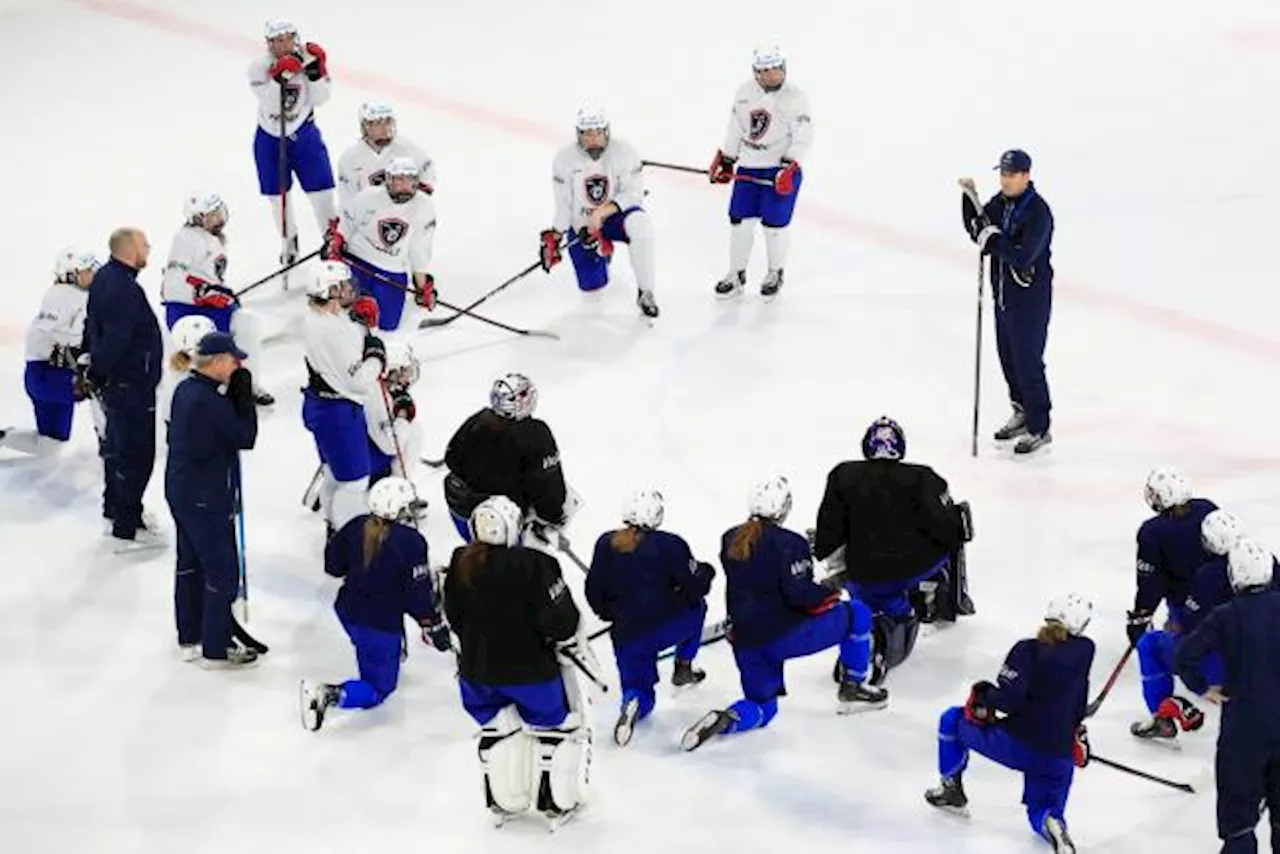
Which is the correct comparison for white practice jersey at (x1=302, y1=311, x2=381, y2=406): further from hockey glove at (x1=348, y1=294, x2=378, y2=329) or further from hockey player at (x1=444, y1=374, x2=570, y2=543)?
hockey player at (x1=444, y1=374, x2=570, y2=543)

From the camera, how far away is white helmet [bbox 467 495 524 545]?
278 inches

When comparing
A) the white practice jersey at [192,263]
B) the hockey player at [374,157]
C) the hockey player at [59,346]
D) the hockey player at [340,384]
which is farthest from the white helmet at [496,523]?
the hockey player at [374,157]

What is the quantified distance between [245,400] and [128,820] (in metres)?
1.45

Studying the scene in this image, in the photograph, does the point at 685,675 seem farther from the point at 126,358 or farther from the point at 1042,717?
the point at 126,358

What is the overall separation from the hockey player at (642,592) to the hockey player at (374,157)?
3674mm

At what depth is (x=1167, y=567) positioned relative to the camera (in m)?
7.77

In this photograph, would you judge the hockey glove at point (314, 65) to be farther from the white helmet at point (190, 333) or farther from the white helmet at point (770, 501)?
the white helmet at point (770, 501)

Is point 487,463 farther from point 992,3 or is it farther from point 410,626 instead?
point 992,3

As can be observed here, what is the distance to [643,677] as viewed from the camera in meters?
7.79

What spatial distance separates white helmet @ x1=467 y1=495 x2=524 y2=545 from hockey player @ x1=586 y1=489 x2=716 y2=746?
0.52 m

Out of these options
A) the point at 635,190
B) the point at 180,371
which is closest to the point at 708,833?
the point at 180,371

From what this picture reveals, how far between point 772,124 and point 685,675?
3.78 metres

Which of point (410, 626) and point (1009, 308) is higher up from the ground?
point (1009, 308)

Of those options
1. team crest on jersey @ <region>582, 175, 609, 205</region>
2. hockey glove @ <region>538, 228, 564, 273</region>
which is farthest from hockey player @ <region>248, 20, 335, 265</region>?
team crest on jersey @ <region>582, 175, 609, 205</region>
